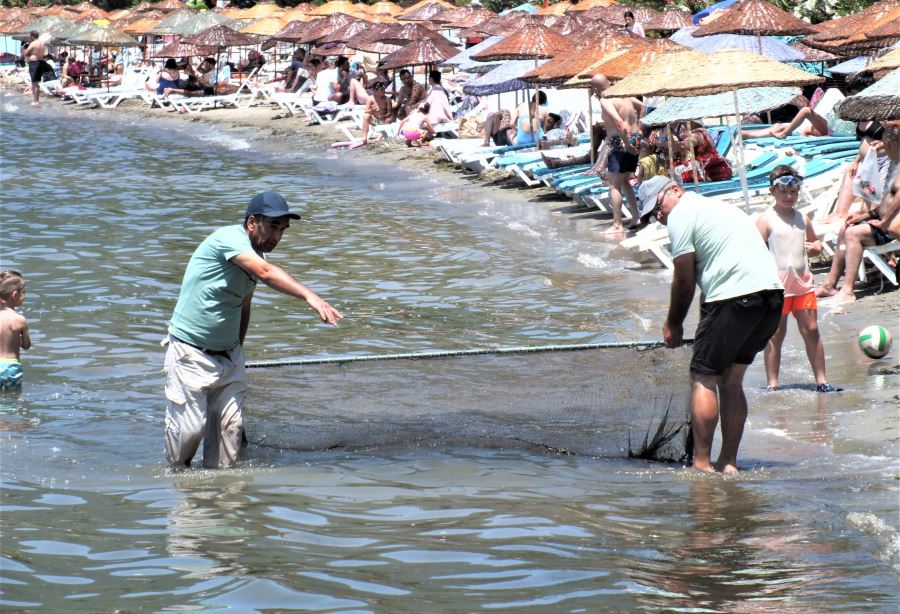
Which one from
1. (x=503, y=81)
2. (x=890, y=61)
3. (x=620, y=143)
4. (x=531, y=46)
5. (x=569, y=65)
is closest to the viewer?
(x=890, y=61)

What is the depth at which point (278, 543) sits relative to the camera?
18.7 ft

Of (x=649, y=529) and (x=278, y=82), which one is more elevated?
(x=278, y=82)

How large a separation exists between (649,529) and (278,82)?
31584 millimetres

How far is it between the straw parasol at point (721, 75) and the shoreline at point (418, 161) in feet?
6.21

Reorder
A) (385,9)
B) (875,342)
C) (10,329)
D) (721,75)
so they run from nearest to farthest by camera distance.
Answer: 1. (875,342)
2. (10,329)
3. (721,75)
4. (385,9)

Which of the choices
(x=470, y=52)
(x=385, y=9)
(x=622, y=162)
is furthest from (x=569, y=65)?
(x=385, y=9)

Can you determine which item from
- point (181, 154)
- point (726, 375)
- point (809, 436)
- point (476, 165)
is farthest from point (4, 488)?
point (181, 154)

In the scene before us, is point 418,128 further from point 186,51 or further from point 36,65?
point 36,65

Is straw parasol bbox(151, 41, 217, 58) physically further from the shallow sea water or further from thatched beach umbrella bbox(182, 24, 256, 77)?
the shallow sea water

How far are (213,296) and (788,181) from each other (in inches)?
147

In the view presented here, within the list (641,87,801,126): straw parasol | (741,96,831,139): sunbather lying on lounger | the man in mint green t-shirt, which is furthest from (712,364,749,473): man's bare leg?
(741,96,831,139): sunbather lying on lounger

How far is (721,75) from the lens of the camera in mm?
11906

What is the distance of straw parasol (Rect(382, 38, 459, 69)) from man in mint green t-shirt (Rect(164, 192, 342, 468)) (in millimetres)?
20682

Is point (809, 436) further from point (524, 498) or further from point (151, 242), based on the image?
point (151, 242)
